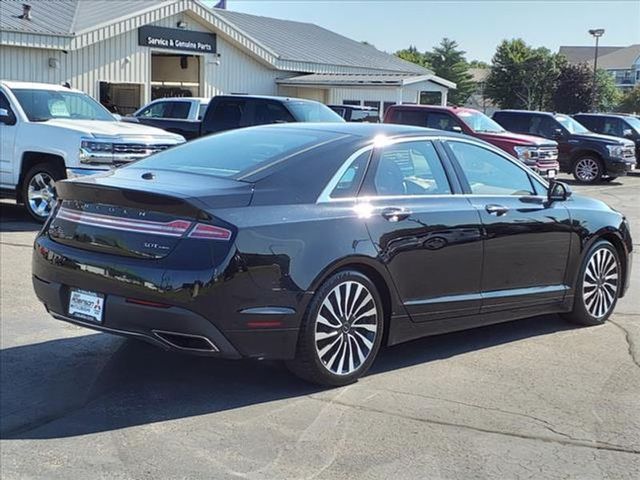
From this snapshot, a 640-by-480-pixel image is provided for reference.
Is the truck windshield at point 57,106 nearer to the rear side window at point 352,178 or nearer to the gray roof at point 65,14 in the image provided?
the rear side window at point 352,178

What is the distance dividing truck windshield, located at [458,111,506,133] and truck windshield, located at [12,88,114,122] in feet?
28.8

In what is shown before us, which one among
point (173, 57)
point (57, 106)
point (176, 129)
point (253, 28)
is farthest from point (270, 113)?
point (253, 28)

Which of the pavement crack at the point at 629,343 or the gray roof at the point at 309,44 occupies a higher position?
the gray roof at the point at 309,44

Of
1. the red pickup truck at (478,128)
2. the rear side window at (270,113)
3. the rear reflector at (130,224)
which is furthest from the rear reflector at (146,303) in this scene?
the red pickup truck at (478,128)

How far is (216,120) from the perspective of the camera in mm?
17016

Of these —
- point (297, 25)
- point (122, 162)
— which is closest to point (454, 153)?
point (122, 162)

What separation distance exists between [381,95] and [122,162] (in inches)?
885

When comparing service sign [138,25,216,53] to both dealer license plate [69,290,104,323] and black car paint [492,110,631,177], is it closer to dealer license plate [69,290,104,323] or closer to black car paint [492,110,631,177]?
black car paint [492,110,631,177]

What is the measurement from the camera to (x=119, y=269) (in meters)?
4.75

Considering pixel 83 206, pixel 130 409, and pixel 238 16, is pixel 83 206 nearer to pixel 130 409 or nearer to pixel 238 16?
pixel 130 409

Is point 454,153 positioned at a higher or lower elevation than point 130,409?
higher

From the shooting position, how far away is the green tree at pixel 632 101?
222 ft

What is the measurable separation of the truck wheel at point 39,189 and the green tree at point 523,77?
2341 inches

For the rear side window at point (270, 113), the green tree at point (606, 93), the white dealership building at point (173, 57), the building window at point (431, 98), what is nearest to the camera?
the rear side window at point (270, 113)
